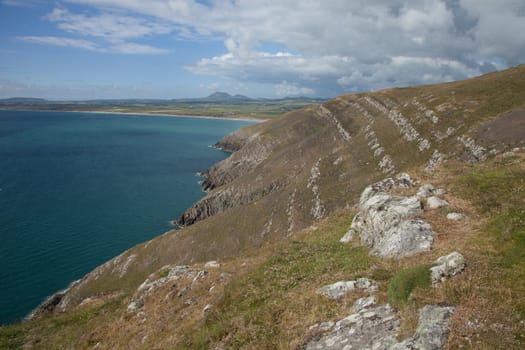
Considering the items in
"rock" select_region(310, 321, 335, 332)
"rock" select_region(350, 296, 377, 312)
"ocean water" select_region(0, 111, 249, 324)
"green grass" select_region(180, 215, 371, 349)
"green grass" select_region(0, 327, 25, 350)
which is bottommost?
"ocean water" select_region(0, 111, 249, 324)

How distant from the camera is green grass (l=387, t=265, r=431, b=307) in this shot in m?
13.1

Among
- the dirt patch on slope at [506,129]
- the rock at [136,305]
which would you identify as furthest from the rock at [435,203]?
the dirt patch on slope at [506,129]

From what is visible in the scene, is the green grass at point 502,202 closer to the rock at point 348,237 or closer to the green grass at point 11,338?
the rock at point 348,237

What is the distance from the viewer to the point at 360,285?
15.9 meters

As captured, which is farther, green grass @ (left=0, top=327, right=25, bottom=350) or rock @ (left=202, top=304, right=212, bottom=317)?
green grass @ (left=0, top=327, right=25, bottom=350)

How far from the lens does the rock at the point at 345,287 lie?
51.2 feet

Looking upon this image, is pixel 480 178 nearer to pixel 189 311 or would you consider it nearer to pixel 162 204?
pixel 189 311

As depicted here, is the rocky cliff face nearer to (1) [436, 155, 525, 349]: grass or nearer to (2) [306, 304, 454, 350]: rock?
(1) [436, 155, 525, 349]: grass

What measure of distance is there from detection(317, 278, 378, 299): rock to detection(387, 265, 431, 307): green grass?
155 cm

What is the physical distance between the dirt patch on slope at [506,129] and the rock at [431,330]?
4083cm

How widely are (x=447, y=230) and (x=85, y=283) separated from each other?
61.8 m

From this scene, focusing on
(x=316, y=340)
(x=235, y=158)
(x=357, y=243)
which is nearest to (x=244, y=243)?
(x=357, y=243)

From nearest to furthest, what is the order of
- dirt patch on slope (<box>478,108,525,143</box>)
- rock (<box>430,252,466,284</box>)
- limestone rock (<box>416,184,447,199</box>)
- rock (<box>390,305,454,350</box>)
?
rock (<box>390,305,454,350</box>), rock (<box>430,252,466,284</box>), limestone rock (<box>416,184,447,199</box>), dirt patch on slope (<box>478,108,525,143</box>)

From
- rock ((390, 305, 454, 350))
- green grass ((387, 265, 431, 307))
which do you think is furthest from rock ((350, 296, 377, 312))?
rock ((390, 305, 454, 350))
